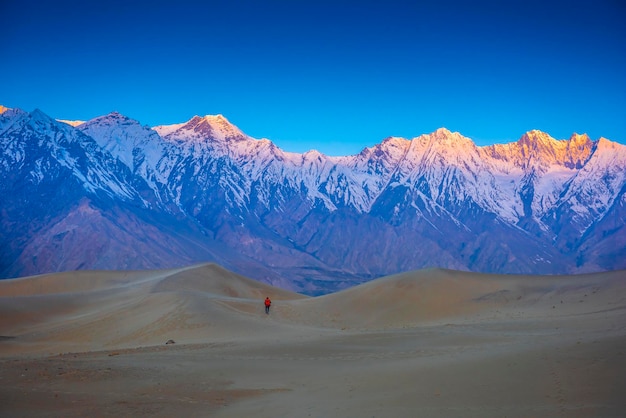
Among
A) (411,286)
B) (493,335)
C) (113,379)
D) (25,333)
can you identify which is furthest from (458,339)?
(25,333)

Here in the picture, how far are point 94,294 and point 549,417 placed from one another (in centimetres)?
5194

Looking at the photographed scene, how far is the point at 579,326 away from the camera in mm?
25500

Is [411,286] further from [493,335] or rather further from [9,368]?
[9,368]

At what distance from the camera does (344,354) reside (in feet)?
77.6

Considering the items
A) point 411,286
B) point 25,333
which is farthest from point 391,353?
point 25,333

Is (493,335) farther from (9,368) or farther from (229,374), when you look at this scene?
(9,368)

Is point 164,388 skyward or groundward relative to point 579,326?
groundward

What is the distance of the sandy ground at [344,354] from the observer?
14.2 m

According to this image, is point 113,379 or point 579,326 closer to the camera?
point 113,379

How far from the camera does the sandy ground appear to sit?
1423cm

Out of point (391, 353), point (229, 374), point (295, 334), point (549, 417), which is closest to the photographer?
point (549, 417)

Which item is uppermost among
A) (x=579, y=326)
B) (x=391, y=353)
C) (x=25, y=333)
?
(x=579, y=326)

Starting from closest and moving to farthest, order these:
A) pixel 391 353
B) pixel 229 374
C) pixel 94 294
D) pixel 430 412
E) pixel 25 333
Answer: pixel 430 412 → pixel 229 374 → pixel 391 353 → pixel 25 333 → pixel 94 294

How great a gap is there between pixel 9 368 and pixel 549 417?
1524cm
